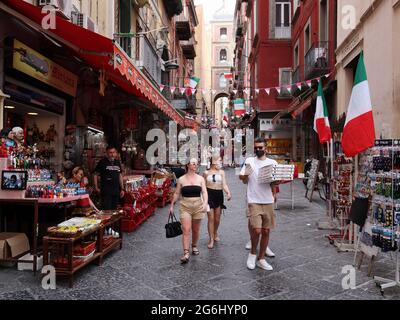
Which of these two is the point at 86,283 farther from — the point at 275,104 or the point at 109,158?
the point at 275,104

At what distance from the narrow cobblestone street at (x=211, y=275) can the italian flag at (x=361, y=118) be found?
1.74 m

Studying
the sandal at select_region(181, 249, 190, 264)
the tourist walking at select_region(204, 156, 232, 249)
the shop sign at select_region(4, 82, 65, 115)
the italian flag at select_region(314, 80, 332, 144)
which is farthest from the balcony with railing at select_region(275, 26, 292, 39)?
the sandal at select_region(181, 249, 190, 264)

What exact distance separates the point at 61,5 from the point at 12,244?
4.84 metres

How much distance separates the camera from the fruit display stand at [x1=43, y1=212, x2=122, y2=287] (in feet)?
16.6

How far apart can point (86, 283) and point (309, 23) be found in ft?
58.2

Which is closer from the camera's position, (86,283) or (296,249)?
(86,283)

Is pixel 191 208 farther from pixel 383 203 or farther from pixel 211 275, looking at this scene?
pixel 383 203

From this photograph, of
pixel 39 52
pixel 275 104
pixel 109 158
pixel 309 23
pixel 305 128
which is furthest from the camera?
pixel 275 104

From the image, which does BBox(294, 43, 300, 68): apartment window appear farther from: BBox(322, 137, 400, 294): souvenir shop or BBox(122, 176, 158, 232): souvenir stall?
BBox(322, 137, 400, 294): souvenir shop

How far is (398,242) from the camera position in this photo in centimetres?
495

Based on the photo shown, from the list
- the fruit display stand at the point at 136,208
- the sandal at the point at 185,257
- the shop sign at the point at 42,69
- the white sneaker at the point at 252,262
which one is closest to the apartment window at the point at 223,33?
the fruit display stand at the point at 136,208

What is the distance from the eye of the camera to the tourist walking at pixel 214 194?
7422 mm

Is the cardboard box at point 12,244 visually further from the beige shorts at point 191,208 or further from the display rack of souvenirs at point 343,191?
the display rack of souvenirs at point 343,191
